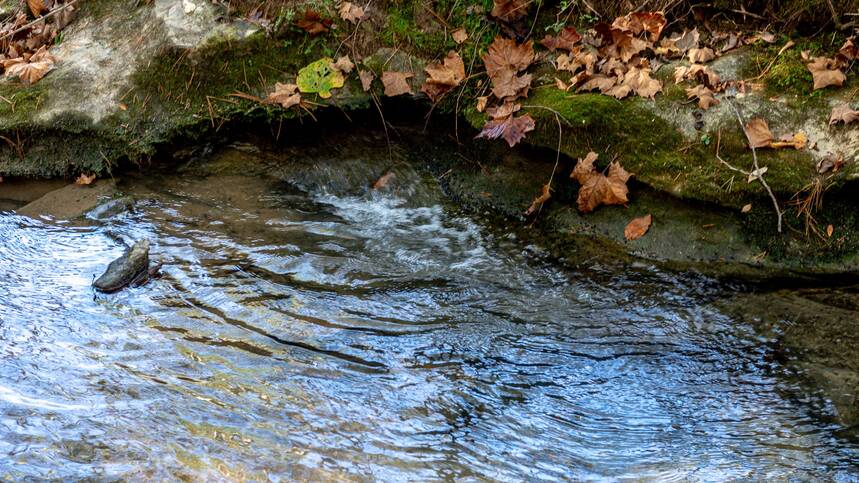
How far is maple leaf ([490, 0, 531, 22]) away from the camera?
5.38m

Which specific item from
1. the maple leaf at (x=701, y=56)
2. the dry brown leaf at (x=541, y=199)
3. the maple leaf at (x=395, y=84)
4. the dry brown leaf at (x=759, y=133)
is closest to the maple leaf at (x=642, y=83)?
the maple leaf at (x=701, y=56)

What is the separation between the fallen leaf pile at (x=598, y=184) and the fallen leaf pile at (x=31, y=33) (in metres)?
4.66

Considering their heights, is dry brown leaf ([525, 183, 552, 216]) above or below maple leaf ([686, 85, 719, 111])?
below

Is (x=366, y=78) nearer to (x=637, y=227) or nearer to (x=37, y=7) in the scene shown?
(x=637, y=227)

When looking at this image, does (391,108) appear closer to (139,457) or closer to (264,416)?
(264,416)

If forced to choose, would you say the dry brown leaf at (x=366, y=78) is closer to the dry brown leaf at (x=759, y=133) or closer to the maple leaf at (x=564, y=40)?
the maple leaf at (x=564, y=40)

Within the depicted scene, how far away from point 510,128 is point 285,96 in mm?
1889

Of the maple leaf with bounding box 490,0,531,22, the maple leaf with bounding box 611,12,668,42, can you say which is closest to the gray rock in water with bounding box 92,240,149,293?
the maple leaf with bounding box 490,0,531,22

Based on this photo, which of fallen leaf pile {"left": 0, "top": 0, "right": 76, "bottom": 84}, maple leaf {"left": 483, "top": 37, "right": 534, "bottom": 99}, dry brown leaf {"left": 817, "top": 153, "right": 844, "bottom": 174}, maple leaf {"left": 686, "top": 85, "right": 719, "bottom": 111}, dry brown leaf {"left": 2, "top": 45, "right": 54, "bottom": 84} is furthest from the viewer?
fallen leaf pile {"left": 0, "top": 0, "right": 76, "bottom": 84}

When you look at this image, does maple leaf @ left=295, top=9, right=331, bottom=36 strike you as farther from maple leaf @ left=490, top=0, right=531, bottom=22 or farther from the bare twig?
the bare twig

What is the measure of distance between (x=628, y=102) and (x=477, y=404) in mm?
2530

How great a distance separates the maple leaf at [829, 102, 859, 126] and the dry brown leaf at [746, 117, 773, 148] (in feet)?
1.21

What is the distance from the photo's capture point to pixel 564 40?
5270 mm

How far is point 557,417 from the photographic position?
11.2 feet
